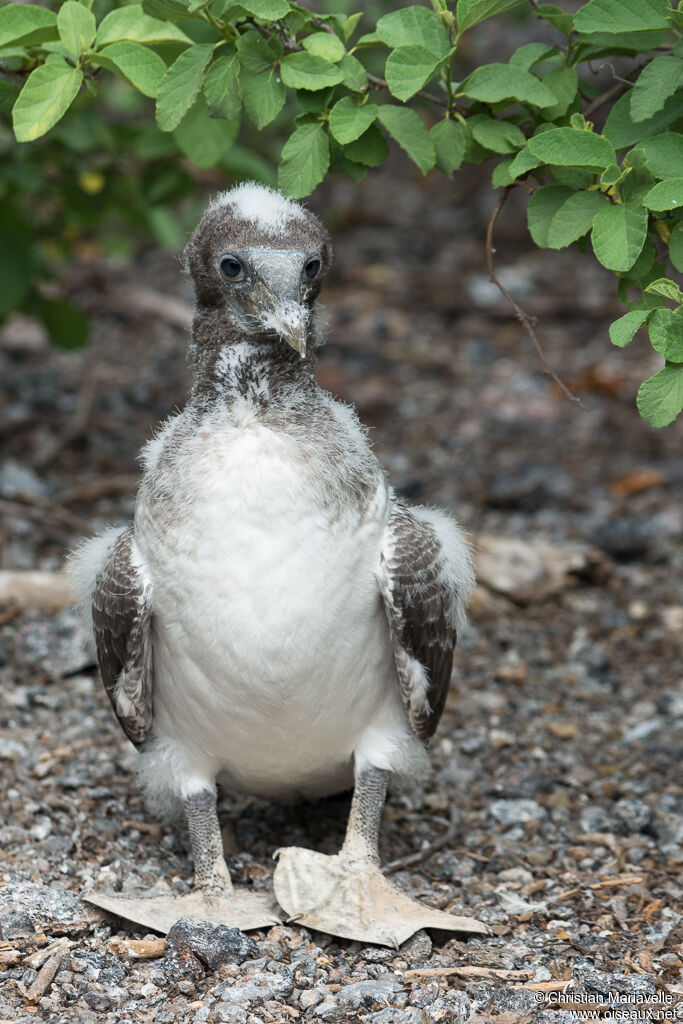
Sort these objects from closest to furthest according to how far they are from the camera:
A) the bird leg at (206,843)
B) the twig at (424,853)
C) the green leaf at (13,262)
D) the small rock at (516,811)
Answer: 1. the bird leg at (206,843)
2. the twig at (424,853)
3. the small rock at (516,811)
4. the green leaf at (13,262)

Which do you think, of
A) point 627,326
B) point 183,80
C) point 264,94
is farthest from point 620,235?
point 183,80

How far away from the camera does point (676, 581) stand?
24.0ft

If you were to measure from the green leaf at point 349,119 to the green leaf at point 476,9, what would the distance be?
1.36ft

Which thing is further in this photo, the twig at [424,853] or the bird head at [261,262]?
the twig at [424,853]

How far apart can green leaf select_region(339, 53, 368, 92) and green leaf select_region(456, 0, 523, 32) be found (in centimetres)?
39

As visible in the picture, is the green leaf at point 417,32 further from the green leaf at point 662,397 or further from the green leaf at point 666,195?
the green leaf at point 662,397

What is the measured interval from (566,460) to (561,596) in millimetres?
1775

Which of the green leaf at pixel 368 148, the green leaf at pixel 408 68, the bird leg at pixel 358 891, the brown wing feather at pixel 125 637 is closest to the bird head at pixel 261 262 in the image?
the green leaf at pixel 368 148

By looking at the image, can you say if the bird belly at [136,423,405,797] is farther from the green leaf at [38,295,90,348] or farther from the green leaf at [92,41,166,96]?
the green leaf at [38,295,90,348]

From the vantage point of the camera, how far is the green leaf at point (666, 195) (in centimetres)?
383

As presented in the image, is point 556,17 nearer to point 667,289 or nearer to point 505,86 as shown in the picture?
point 505,86

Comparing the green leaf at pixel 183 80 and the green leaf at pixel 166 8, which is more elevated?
the green leaf at pixel 166 8

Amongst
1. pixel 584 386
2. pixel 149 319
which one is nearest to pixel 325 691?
pixel 584 386

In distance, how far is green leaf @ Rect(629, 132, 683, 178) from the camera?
398cm
